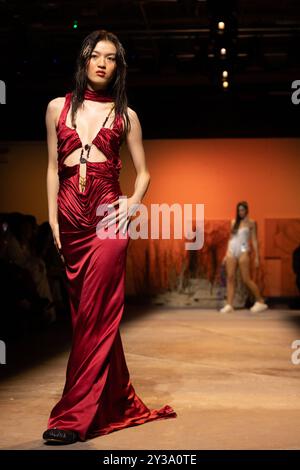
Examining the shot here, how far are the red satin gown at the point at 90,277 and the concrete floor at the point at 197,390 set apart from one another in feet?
0.50

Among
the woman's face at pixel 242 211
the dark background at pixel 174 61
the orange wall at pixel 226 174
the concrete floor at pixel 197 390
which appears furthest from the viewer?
the orange wall at pixel 226 174

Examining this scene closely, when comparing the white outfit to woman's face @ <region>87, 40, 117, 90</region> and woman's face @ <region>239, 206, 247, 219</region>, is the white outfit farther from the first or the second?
woman's face @ <region>87, 40, 117, 90</region>

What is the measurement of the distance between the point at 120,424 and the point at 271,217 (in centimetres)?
920

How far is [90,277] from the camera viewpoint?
3254mm

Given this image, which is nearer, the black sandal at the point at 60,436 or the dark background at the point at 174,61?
the black sandal at the point at 60,436

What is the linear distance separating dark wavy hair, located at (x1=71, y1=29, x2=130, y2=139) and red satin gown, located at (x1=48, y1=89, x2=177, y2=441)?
0.11 ft

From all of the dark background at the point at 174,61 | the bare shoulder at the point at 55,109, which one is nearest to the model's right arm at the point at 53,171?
the bare shoulder at the point at 55,109

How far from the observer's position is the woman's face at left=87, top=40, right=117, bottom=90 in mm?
3264

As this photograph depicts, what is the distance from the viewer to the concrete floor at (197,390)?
3188 mm

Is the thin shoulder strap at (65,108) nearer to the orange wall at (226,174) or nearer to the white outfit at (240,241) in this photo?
the white outfit at (240,241)

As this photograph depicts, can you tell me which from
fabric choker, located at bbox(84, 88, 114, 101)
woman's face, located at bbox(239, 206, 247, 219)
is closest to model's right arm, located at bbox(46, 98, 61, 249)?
fabric choker, located at bbox(84, 88, 114, 101)

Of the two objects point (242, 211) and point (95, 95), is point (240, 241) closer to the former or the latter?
point (242, 211)

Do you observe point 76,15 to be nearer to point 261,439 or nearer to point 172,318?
point 172,318

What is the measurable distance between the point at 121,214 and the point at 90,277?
278 millimetres
